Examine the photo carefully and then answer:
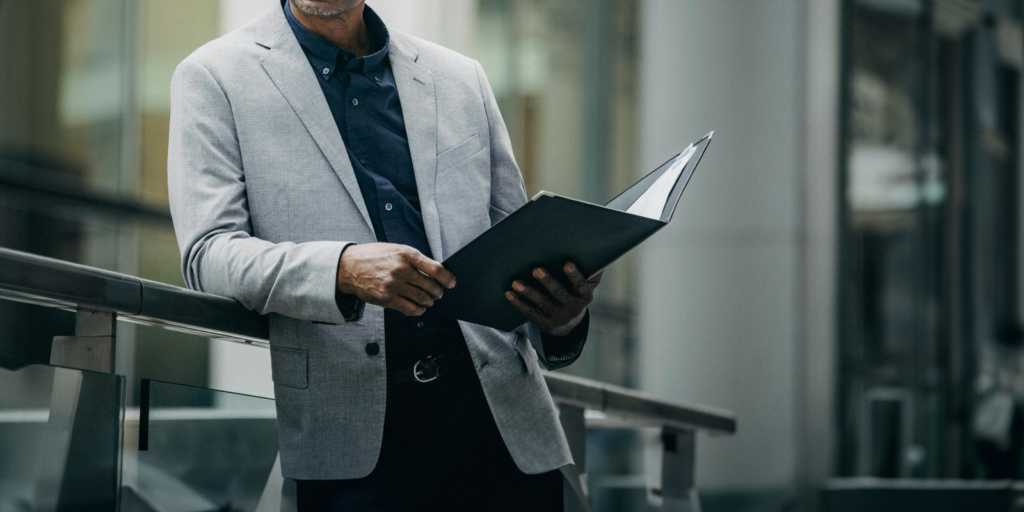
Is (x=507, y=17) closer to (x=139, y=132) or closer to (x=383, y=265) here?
(x=139, y=132)

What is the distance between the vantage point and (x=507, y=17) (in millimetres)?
12148

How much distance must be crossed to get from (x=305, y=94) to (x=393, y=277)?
17.8 inches

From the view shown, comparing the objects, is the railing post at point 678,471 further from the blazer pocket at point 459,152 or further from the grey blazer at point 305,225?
the blazer pocket at point 459,152

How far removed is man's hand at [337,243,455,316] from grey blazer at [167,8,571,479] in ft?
0.09

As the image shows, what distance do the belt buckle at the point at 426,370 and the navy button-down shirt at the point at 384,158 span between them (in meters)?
0.03

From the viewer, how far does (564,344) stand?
1.88m

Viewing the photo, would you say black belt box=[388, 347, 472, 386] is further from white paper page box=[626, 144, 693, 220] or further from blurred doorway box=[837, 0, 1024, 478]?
blurred doorway box=[837, 0, 1024, 478]

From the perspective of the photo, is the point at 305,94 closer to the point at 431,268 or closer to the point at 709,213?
the point at 431,268

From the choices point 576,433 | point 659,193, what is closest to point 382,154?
point 659,193

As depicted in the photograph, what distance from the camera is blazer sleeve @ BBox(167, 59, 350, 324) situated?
1555mm

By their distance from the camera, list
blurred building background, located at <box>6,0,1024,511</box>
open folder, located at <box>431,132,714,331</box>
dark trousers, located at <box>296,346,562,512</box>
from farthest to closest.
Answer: blurred building background, located at <box>6,0,1024,511</box> < dark trousers, located at <box>296,346,562,512</box> < open folder, located at <box>431,132,714,331</box>

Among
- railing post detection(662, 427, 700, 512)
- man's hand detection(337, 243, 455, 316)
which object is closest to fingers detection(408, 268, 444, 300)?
man's hand detection(337, 243, 455, 316)

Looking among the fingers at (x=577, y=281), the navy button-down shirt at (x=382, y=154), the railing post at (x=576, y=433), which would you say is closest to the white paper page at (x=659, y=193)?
the fingers at (x=577, y=281)

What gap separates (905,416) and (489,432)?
33.0ft
